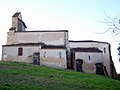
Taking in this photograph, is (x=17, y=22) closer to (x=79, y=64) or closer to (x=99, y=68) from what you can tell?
(x=79, y=64)

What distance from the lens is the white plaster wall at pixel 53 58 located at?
160 ft

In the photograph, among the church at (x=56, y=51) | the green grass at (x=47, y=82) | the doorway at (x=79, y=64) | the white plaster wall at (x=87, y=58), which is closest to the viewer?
the green grass at (x=47, y=82)

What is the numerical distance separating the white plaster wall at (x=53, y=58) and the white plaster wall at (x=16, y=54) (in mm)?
2178

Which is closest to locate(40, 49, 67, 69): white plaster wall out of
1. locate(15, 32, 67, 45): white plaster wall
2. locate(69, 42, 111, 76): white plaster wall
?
locate(15, 32, 67, 45): white plaster wall

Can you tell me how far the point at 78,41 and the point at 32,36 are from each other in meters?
Result: 9.91

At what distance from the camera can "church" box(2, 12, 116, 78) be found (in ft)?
162

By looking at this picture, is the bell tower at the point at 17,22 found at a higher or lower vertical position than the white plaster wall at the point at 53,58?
higher

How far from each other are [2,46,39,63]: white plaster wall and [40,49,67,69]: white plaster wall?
2.18 m

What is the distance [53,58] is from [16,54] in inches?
287

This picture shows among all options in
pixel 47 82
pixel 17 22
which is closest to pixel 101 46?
pixel 17 22

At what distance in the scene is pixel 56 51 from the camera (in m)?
49.2

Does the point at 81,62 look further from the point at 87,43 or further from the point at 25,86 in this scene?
the point at 25,86

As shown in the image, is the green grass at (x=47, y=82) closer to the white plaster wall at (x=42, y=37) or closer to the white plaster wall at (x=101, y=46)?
the white plaster wall at (x=42, y=37)

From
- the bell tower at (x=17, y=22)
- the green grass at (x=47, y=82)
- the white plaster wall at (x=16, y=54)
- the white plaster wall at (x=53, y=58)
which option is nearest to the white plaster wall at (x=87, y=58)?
the white plaster wall at (x=53, y=58)
